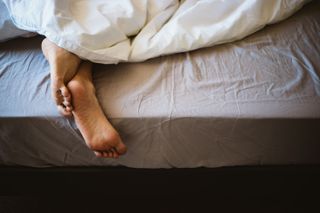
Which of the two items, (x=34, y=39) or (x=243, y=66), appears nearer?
(x=243, y=66)

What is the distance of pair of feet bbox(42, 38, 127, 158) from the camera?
67 cm

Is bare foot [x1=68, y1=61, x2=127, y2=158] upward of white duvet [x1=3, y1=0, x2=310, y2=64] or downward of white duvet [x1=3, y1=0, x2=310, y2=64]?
downward

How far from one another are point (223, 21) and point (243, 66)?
6.2 inches

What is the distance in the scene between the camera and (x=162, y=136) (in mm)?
713

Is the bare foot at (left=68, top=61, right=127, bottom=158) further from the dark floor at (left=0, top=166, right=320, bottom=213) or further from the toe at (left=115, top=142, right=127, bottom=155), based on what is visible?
the dark floor at (left=0, top=166, right=320, bottom=213)

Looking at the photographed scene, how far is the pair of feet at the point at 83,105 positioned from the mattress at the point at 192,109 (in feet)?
0.12

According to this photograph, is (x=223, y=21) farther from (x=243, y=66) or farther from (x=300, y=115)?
(x=300, y=115)

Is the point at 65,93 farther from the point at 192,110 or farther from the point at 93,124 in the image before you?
the point at 192,110

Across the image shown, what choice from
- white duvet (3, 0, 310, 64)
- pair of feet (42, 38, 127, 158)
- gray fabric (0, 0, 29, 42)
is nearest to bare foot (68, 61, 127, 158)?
pair of feet (42, 38, 127, 158)

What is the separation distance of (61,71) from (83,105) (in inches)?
4.6

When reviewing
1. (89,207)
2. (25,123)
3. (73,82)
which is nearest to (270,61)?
(73,82)

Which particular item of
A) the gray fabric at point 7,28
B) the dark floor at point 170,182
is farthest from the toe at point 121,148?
the gray fabric at point 7,28

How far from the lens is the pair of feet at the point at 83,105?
26.4 inches

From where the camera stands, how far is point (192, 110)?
0.69m
